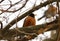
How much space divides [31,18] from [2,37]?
10.2 ft

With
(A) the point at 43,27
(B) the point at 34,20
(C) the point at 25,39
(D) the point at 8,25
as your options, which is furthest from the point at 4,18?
(B) the point at 34,20

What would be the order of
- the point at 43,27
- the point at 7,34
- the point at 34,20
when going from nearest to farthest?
1. the point at 43,27
2. the point at 7,34
3. the point at 34,20

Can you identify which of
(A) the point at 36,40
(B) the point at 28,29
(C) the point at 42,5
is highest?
(C) the point at 42,5

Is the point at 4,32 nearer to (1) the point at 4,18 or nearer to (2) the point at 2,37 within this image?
(2) the point at 2,37

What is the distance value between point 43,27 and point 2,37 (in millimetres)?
701

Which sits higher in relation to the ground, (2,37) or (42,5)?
(42,5)

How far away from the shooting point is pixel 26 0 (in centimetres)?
432

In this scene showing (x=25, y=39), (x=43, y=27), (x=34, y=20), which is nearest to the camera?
(x=43, y=27)

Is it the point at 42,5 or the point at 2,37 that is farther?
the point at 42,5

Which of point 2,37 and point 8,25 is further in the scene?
point 8,25

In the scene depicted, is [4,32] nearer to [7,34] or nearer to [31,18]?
[7,34]

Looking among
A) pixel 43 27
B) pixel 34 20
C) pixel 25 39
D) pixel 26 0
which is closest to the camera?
pixel 43 27

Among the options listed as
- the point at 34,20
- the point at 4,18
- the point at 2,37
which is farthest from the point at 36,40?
the point at 34,20

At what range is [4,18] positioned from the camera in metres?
4.58
